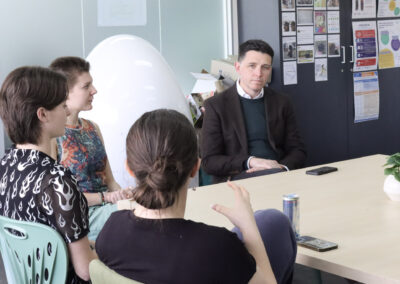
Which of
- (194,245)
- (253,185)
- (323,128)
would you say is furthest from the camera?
(323,128)

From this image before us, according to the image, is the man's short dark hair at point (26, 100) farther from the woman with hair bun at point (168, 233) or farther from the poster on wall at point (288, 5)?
the poster on wall at point (288, 5)

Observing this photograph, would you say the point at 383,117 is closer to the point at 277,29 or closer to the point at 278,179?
the point at 277,29

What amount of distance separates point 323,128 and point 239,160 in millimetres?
2113

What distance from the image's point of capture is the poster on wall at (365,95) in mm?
5664

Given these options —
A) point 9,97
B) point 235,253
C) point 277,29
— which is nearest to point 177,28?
point 277,29

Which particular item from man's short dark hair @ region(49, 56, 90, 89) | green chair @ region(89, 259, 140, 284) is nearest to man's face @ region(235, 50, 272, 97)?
man's short dark hair @ region(49, 56, 90, 89)

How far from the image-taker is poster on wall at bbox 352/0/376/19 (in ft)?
18.1

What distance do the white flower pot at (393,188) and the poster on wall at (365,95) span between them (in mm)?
3306

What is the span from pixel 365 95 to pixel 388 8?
0.86m

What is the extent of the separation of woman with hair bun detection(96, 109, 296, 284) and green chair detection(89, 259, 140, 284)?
44mm

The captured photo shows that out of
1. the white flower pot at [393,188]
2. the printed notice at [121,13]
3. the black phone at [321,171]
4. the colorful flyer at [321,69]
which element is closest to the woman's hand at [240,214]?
the white flower pot at [393,188]

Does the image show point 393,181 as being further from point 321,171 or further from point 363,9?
point 363,9

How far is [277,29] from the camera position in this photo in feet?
16.3

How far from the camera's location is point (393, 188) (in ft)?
7.93
